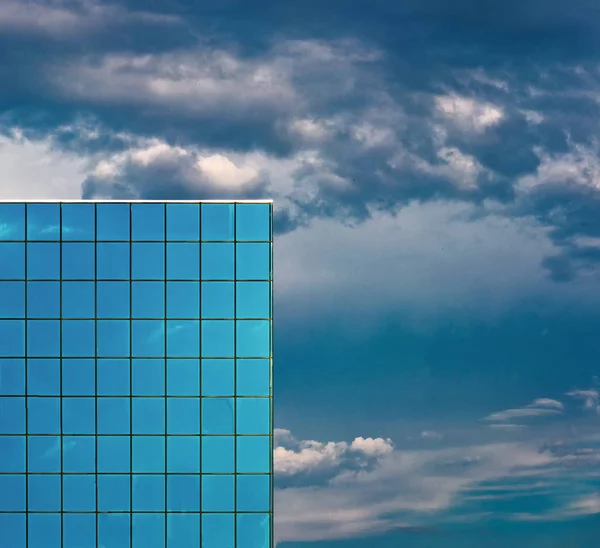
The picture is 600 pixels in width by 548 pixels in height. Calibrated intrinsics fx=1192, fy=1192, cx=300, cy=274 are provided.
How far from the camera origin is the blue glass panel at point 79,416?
45.1 meters

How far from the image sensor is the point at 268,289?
44906 millimetres

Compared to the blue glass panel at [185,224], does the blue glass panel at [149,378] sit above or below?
below

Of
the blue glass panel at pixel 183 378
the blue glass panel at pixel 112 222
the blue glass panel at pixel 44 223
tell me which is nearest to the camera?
the blue glass panel at pixel 183 378

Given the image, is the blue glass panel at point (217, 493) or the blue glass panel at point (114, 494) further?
the blue glass panel at point (114, 494)

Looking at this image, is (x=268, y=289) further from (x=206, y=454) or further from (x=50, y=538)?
(x=50, y=538)

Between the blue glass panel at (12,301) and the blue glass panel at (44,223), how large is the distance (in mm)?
1997

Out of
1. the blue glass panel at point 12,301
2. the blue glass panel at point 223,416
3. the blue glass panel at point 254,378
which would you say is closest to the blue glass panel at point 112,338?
the blue glass panel at point 12,301

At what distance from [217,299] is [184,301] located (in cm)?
126

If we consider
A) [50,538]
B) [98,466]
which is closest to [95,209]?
[98,466]

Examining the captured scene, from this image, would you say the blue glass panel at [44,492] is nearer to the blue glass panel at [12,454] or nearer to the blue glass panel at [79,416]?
the blue glass panel at [12,454]

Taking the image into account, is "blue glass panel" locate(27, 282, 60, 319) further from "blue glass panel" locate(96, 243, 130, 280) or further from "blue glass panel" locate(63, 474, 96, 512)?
"blue glass panel" locate(63, 474, 96, 512)

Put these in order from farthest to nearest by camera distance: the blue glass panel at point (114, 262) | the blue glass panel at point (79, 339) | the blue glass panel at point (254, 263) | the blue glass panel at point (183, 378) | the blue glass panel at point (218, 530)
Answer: the blue glass panel at point (114, 262), the blue glass panel at point (79, 339), the blue glass panel at point (254, 263), the blue glass panel at point (183, 378), the blue glass panel at point (218, 530)

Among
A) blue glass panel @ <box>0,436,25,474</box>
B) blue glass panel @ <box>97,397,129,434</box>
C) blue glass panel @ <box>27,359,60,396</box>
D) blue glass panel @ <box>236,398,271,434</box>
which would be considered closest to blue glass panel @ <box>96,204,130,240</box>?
blue glass panel @ <box>27,359,60,396</box>

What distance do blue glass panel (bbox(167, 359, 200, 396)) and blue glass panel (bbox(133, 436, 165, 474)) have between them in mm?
1889
